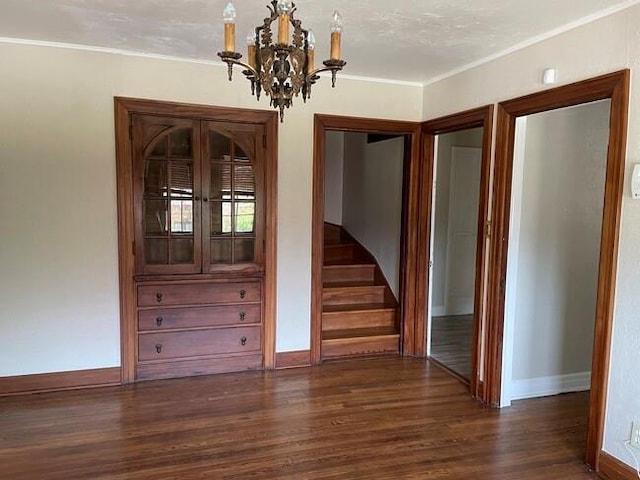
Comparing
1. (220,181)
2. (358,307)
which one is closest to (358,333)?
(358,307)

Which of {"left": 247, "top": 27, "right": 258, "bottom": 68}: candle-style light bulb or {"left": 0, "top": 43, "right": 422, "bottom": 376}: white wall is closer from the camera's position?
{"left": 247, "top": 27, "right": 258, "bottom": 68}: candle-style light bulb

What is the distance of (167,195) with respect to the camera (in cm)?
367

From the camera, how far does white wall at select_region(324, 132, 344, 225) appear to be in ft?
20.8

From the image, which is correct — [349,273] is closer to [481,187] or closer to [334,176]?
[334,176]

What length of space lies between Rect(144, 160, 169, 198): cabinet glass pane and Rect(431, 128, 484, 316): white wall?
131 inches

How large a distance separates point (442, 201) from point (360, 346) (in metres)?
2.35

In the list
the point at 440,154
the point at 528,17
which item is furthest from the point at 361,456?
the point at 440,154

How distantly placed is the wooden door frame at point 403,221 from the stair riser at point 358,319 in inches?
7.8

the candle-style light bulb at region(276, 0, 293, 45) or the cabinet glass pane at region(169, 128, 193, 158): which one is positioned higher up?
the candle-style light bulb at region(276, 0, 293, 45)

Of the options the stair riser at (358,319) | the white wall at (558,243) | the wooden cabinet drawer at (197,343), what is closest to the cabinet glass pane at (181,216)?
the wooden cabinet drawer at (197,343)

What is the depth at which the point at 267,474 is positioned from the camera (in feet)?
8.18

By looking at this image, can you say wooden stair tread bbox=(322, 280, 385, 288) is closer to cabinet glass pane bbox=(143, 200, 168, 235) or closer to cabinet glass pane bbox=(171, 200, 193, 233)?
cabinet glass pane bbox=(171, 200, 193, 233)

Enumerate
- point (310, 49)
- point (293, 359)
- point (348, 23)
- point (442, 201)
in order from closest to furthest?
point (310, 49)
point (348, 23)
point (293, 359)
point (442, 201)

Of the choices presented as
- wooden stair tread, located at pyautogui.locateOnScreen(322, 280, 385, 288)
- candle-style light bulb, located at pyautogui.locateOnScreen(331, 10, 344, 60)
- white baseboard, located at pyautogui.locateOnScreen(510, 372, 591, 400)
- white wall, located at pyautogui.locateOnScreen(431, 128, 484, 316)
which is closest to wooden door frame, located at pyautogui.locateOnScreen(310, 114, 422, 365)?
wooden stair tread, located at pyautogui.locateOnScreen(322, 280, 385, 288)
